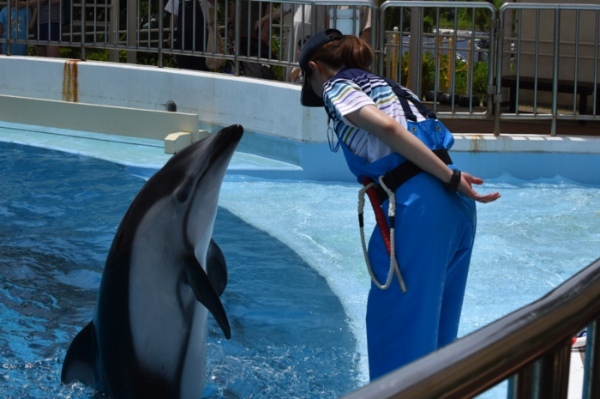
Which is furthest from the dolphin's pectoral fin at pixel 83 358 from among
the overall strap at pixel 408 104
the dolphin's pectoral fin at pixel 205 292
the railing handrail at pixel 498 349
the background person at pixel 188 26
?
the background person at pixel 188 26

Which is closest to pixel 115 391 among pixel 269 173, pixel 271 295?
pixel 271 295

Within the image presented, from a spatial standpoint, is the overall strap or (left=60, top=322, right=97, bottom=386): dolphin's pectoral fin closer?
the overall strap

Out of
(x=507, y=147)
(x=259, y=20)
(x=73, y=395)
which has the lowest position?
(x=73, y=395)

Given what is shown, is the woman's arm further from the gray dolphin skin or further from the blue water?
the blue water

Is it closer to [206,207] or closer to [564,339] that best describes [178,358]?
[206,207]

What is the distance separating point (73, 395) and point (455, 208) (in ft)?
6.00

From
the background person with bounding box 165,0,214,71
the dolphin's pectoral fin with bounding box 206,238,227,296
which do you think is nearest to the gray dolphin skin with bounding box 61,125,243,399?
the dolphin's pectoral fin with bounding box 206,238,227,296

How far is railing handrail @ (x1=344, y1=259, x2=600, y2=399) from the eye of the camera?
4.43 feet

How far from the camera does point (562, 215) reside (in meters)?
8.23

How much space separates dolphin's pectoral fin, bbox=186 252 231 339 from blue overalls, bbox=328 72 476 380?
59 cm

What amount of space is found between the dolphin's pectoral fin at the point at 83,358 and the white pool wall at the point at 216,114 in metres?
5.70

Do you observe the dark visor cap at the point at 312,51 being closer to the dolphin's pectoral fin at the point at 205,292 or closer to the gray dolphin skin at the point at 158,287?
the gray dolphin skin at the point at 158,287

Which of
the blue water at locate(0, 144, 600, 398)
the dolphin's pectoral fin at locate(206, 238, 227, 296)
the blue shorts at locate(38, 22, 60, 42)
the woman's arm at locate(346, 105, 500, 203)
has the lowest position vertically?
the blue water at locate(0, 144, 600, 398)

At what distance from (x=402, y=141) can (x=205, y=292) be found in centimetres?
97
